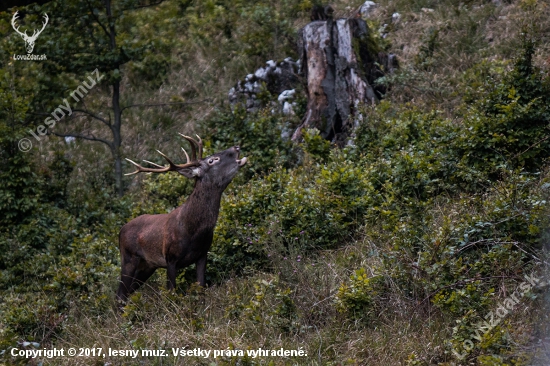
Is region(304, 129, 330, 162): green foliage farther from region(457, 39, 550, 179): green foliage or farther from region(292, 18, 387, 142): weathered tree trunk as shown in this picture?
region(457, 39, 550, 179): green foliage

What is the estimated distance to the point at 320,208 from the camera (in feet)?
28.3

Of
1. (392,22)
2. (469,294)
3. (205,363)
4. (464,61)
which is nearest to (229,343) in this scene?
(205,363)

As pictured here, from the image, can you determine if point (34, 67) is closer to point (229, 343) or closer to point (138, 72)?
point (138, 72)

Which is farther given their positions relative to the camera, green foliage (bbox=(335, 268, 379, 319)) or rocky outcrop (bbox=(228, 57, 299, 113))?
rocky outcrop (bbox=(228, 57, 299, 113))

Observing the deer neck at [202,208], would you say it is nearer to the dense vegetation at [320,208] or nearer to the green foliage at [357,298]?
the dense vegetation at [320,208]

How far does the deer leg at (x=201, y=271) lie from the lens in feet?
25.0

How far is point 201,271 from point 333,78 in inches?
210

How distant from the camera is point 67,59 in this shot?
12.3m

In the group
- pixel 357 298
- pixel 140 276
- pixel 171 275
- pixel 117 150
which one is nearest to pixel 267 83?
pixel 117 150

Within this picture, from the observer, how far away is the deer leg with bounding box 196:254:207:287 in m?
7.63

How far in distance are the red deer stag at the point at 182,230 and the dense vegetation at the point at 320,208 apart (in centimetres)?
28

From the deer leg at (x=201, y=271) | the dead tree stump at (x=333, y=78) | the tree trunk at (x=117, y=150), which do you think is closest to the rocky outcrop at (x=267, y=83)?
the dead tree stump at (x=333, y=78)

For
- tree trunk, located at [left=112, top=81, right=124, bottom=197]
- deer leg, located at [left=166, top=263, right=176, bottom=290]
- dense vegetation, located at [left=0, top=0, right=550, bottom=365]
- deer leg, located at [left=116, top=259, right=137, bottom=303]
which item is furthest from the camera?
tree trunk, located at [left=112, top=81, right=124, bottom=197]

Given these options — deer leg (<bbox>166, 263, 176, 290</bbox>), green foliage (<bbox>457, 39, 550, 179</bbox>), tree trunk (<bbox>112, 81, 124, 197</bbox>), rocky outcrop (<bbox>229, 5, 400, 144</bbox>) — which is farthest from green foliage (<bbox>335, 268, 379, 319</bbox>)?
tree trunk (<bbox>112, 81, 124, 197</bbox>)
